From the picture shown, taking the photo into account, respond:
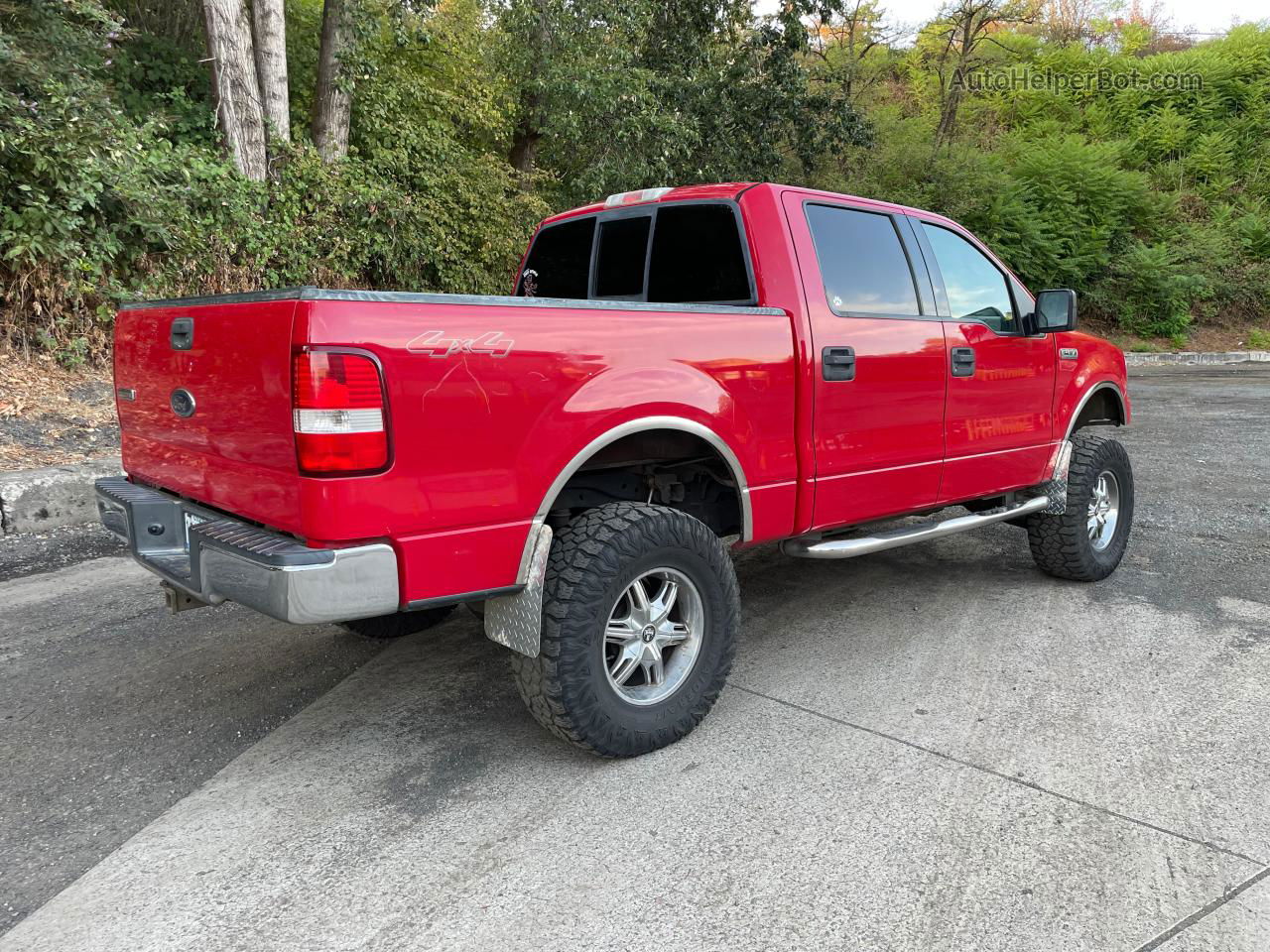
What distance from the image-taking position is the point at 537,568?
2.70 m

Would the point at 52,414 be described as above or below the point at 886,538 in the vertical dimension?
above

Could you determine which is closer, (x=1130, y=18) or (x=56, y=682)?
(x=56, y=682)

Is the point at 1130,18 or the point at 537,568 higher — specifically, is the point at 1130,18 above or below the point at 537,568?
above

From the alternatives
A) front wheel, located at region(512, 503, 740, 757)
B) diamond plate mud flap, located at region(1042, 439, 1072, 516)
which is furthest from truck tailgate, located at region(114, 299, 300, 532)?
diamond plate mud flap, located at region(1042, 439, 1072, 516)

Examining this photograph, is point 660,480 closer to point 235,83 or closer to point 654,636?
point 654,636

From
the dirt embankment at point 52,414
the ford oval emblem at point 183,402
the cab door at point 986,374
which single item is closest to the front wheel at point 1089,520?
the cab door at point 986,374

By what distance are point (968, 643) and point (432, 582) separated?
8.41ft

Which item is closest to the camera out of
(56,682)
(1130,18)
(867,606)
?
(56,682)

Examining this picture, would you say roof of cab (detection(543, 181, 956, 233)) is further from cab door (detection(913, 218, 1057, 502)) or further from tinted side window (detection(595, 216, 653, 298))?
cab door (detection(913, 218, 1057, 502))

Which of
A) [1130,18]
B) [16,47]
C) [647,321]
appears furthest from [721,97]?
[1130,18]

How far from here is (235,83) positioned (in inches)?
412

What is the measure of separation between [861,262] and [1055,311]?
4.09 feet

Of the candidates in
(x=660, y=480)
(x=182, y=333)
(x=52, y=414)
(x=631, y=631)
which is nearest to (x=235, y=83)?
(x=52, y=414)

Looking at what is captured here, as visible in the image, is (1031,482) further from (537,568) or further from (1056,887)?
(537,568)
